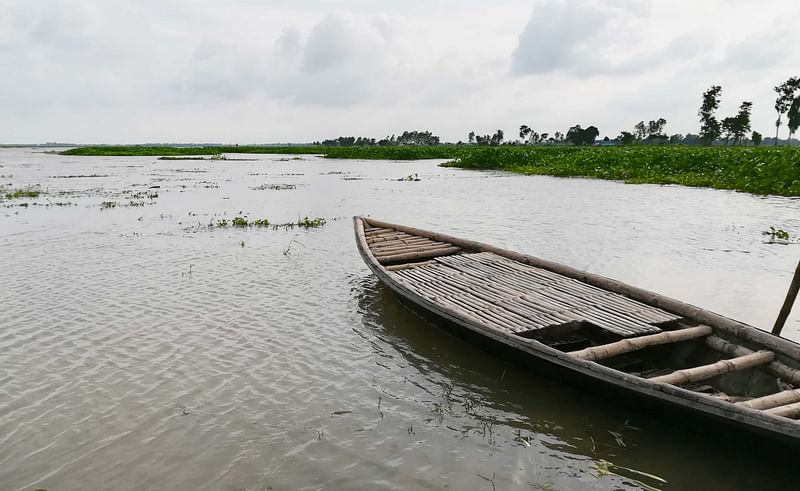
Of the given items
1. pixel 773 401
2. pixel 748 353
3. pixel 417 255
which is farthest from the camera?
pixel 417 255

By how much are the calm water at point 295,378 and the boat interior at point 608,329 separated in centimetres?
46

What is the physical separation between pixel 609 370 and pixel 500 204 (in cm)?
1466

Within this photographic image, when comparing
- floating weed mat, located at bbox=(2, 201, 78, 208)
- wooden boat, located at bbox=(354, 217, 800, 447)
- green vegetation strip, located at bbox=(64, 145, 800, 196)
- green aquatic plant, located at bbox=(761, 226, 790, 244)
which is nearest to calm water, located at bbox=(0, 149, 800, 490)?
green aquatic plant, located at bbox=(761, 226, 790, 244)

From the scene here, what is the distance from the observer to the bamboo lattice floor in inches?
200

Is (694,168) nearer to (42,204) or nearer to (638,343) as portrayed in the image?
(638,343)

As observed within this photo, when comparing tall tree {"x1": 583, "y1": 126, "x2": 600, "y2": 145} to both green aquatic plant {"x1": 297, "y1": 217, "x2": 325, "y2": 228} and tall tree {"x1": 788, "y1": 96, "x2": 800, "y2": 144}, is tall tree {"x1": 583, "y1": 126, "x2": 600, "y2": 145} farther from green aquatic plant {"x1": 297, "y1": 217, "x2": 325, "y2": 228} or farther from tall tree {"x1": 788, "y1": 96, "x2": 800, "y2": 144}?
green aquatic plant {"x1": 297, "y1": 217, "x2": 325, "y2": 228}

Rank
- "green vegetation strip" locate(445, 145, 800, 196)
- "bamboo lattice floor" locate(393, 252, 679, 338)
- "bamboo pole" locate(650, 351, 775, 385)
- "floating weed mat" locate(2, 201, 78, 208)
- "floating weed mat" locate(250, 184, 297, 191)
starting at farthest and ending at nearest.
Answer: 1. "floating weed mat" locate(250, 184, 297, 191)
2. "green vegetation strip" locate(445, 145, 800, 196)
3. "floating weed mat" locate(2, 201, 78, 208)
4. "bamboo lattice floor" locate(393, 252, 679, 338)
5. "bamboo pole" locate(650, 351, 775, 385)

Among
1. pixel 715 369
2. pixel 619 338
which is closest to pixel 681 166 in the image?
pixel 619 338

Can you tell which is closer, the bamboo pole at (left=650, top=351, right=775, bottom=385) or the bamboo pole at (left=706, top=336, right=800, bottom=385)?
the bamboo pole at (left=650, top=351, right=775, bottom=385)

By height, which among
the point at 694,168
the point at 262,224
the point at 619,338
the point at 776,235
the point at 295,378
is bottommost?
the point at 295,378

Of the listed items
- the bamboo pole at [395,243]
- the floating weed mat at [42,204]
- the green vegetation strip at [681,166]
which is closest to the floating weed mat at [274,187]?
the floating weed mat at [42,204]

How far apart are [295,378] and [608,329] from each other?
2977mm

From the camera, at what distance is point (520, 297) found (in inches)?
235

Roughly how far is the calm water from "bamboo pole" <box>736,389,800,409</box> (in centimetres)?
29
